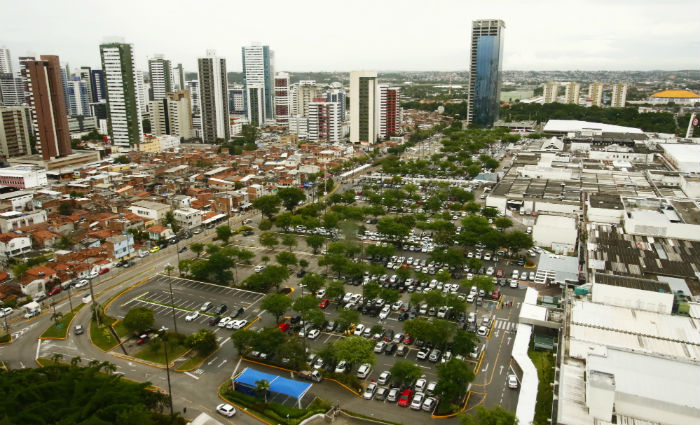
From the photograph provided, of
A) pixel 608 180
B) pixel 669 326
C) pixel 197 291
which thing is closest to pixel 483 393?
pixel 669 326

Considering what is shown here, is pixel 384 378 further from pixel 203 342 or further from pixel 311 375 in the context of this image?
pixel 203 342

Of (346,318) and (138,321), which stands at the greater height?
(346,318)

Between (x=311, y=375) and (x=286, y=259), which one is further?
(x=286, y=259)

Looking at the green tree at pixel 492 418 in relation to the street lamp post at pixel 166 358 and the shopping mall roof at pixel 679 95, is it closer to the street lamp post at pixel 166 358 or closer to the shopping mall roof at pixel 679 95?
the street lamp post at pixel 166 358

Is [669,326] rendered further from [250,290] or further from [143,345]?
[143,345]

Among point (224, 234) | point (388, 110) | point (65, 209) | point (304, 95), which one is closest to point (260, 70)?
point (304, 95)

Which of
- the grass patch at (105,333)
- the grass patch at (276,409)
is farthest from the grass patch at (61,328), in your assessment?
the grass patch at (276,409)

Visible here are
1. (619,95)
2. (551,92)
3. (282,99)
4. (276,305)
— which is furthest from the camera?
(551,92)
